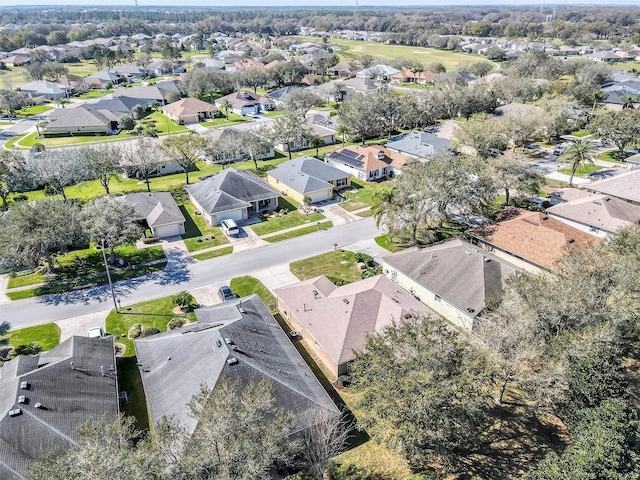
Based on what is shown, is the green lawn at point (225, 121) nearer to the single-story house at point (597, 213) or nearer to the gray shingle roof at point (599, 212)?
the single-story house at point (597, 213)

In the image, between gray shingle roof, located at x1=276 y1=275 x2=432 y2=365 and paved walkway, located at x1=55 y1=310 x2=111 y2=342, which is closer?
gray shingle roof, located at x1=276 y1=275 x2=432 y2=365

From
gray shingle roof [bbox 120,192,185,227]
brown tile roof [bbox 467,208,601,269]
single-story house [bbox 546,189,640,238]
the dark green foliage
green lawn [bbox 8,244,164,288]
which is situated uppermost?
the dark green foliage

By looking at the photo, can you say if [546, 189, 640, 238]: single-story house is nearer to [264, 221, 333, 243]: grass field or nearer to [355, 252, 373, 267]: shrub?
[355, 252, 373, 267]: shrub

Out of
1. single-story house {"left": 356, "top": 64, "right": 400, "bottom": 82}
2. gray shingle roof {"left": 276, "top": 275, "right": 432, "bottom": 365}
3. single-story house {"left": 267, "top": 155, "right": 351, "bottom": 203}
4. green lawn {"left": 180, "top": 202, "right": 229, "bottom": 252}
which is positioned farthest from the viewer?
single-story house {"left": 356, "top": 64, "right": 400, "bottom": 82}

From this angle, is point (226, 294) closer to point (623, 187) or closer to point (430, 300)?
point (430, 300)

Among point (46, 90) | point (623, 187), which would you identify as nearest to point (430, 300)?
point (623, 187)

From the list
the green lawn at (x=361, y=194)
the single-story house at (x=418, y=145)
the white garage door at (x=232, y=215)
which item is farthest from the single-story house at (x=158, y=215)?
the single-story house at (x=418, y=145)

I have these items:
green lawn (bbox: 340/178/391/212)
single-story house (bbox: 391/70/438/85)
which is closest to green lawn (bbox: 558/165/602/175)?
green lawn (bbox: 340/178/391/212)
